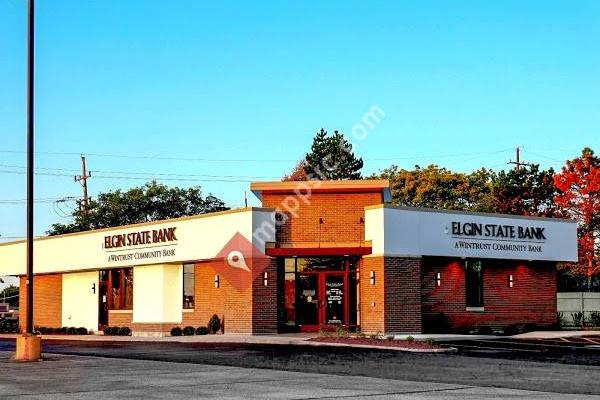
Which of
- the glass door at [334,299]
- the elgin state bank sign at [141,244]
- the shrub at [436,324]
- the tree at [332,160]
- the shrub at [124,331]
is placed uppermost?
the tree at [332,160]

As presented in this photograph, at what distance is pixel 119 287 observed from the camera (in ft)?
153

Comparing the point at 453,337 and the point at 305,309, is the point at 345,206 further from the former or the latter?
the point at 453,337

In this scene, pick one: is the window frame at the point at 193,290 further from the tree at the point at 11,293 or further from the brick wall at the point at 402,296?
the tree at the point at 11,293

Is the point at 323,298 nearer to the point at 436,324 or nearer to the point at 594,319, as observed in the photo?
the point at 436,324

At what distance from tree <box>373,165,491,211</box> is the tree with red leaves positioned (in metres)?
11.6

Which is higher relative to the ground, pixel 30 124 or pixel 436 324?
pixel 30 124

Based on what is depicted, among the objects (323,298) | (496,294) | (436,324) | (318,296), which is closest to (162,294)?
(318,296)

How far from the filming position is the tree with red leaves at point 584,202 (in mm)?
65375

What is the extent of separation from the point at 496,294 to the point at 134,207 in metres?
43.0

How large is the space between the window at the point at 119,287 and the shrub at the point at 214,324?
23.1 ft

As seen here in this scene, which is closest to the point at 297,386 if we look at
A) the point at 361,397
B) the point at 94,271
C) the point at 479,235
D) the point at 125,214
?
the point at 361,397

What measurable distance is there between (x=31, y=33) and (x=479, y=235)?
22.4 m

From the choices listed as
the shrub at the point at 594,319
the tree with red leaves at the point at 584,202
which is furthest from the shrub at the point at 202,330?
the tree with red leaves at the point at 584,202

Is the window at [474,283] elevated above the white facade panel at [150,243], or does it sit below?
below
